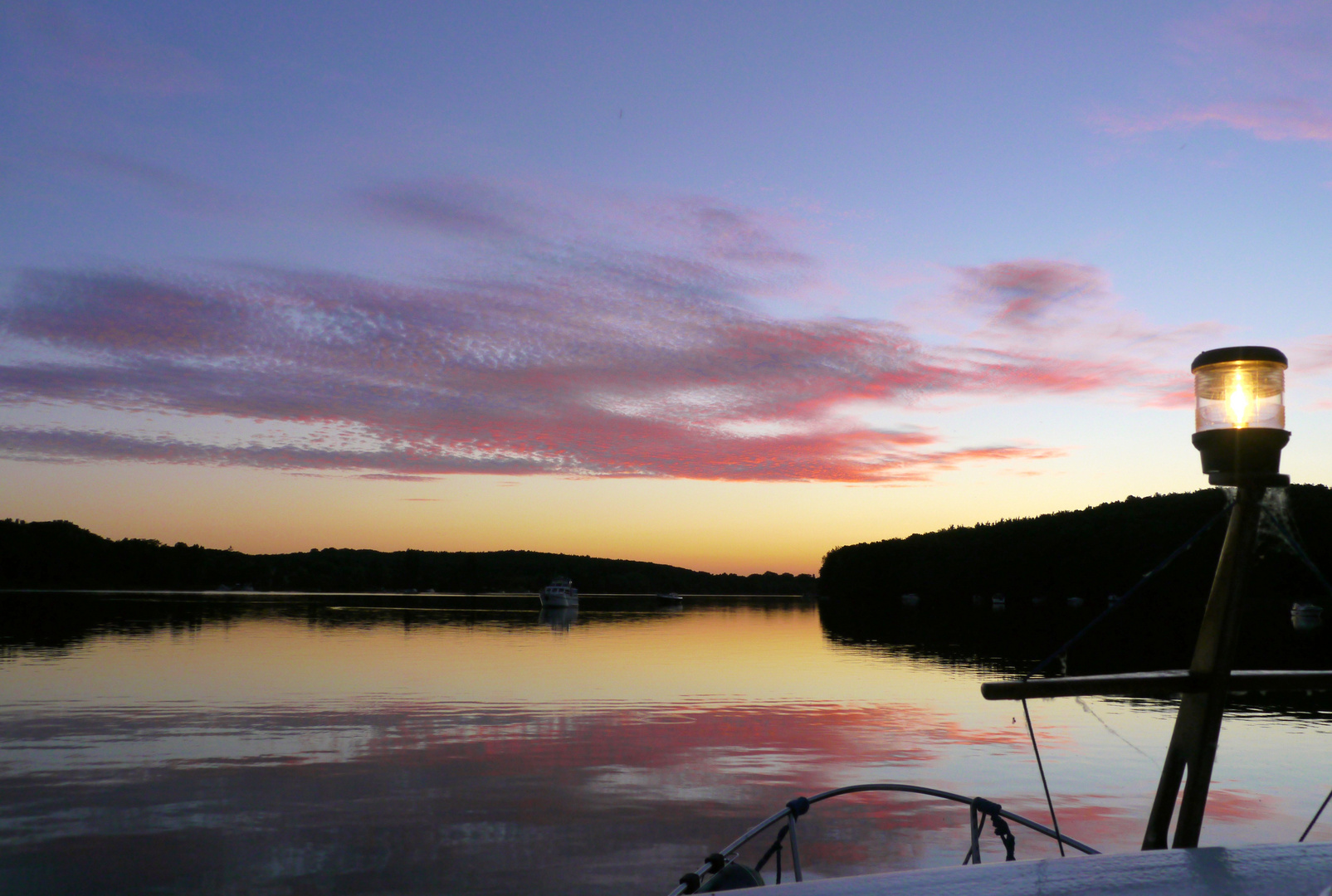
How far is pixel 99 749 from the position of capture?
22.5 m

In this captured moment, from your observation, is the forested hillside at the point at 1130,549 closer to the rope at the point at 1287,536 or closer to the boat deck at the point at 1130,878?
the rope at the point at 1287,536

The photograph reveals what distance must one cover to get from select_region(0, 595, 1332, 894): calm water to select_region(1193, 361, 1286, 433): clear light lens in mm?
2846

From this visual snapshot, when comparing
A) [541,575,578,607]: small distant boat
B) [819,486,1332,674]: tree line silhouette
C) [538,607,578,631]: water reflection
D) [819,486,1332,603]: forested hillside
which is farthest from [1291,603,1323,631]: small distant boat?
[541,575,578,607]: small distant boat

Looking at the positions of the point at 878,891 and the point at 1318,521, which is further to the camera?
the point at 1318,521

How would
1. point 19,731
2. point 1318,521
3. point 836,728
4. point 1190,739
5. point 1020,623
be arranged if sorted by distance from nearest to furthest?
point 1190,739
point 19,731
point 836,728
point 1020,623
point 1318,521

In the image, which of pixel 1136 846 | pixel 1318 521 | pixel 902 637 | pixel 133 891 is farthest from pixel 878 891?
pixel 1318 521

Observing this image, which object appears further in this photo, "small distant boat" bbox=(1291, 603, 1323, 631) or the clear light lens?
"small distant boat" bbox=(1291, 603, 1323, 631)

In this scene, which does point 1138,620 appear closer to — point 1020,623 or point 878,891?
Answer: point 1020,623

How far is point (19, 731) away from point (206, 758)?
678 centimetres

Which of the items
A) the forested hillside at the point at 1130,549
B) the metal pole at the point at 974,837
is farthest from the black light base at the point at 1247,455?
the forested hillside at the point at 1130,549

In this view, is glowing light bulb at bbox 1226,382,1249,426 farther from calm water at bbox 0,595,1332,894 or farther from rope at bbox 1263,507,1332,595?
calm water at bbox 0,595,1332,894

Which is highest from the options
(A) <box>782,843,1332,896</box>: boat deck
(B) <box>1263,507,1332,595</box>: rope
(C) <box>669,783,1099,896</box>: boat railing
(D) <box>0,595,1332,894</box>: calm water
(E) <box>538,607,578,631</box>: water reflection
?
(B) <box>1263,507,1332,595</box>: rope

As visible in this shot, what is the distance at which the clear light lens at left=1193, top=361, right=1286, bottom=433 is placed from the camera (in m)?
4.79

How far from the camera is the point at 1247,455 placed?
15.7 feet
